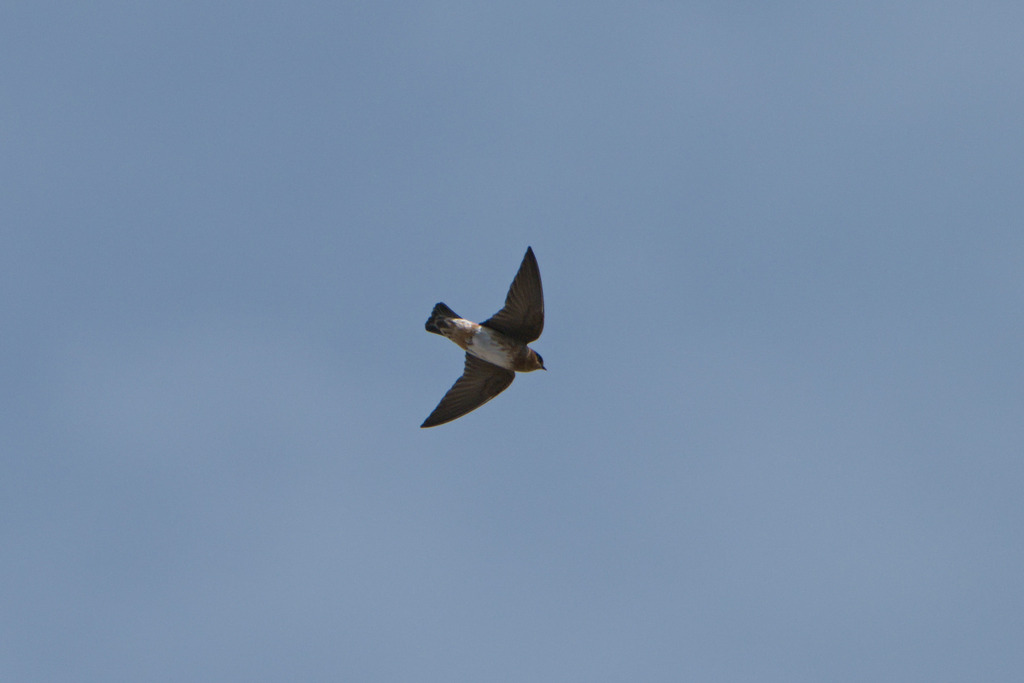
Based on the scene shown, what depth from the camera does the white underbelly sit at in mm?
17109

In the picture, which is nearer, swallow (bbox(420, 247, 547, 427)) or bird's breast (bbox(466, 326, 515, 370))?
swallow (bbox(420, 247, 547, 427))

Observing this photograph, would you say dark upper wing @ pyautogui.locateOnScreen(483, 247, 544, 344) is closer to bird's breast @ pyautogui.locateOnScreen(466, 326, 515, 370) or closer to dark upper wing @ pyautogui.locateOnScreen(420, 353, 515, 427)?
bird's breast @ pyautogui.locateOnScreen(466, 326, 515, 370)

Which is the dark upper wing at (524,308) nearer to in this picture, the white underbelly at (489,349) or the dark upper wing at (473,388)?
the white underbelly at (489,349)

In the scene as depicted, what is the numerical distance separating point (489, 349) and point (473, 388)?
2.10 feet

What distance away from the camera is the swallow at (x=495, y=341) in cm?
1678

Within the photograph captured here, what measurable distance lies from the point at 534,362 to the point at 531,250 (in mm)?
1529

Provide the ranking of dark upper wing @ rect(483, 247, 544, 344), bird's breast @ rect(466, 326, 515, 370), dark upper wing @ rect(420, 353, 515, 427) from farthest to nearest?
1. dark upper wing @ rect(420, 353, 515, 427)
2. bird's breast @ rect(466, 326, 515, 370)
3. dark upper wing @ rect(483, 247, 544, 344)

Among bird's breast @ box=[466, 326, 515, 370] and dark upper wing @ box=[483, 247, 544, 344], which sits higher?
dark upper wing @ box=[483, 247, 544, 344]

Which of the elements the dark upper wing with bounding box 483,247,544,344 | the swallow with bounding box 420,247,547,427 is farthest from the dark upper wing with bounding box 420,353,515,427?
the dark upper wing with bounding box 483,247,544,344

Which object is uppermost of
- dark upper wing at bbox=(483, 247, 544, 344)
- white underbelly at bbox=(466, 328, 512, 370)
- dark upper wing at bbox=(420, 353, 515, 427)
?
dark upper wing at bbox=(483, 247, 544, 344)

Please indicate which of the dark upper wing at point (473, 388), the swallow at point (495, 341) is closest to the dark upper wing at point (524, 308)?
the swallow at point (495, 341)

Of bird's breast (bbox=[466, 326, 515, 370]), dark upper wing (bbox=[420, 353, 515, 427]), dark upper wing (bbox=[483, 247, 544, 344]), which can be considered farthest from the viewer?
dark upper wing (bbox=[420, 353, 515, 427])

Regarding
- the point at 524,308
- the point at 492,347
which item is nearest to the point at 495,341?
the point at 492,347

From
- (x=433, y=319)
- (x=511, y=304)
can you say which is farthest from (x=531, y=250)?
(x=433, y=319)
